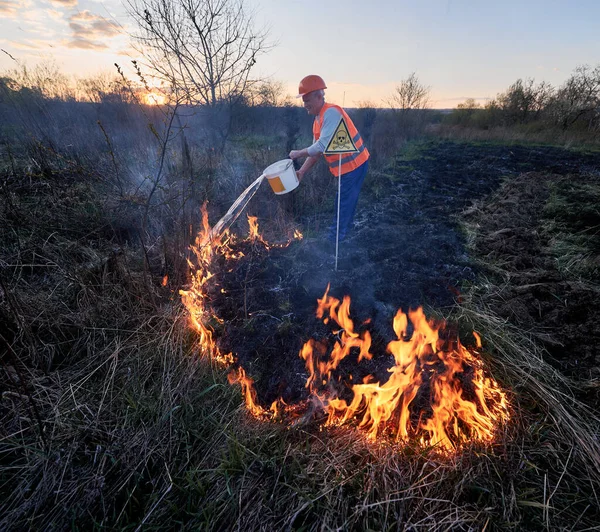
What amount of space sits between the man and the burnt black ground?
31.8 inches

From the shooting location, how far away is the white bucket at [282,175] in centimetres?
389

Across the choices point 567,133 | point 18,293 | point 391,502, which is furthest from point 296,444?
point 567,133

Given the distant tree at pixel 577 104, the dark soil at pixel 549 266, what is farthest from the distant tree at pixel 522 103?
the dark soil at pixel 549 266

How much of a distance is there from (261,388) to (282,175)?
272 cm

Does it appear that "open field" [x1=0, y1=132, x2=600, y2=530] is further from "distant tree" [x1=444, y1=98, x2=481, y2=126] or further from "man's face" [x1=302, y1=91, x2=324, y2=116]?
"distant tree" [x1=444, y1=98, x2=481, y2=126]

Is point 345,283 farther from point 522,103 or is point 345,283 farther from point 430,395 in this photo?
point 522,103

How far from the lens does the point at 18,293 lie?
278 cm

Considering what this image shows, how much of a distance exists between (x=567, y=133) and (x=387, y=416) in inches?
1129

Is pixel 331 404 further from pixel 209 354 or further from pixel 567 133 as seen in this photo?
pixel 567 133

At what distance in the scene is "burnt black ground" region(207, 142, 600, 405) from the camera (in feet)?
8.86

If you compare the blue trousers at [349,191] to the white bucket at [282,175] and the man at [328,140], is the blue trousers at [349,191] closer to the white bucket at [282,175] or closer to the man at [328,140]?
the man at [328,140]

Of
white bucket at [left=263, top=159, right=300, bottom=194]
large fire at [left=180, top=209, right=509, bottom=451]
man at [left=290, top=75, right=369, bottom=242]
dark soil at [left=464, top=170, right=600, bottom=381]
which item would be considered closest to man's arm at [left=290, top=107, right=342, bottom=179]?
man at [left=290, top=75, right=369, bottom=242]

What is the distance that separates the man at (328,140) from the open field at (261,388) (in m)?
0.87

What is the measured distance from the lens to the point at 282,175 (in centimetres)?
391
